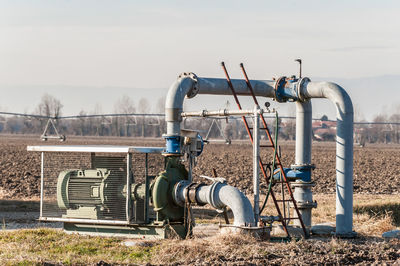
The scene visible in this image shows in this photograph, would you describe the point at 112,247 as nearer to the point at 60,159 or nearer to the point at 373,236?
the point at 60,159

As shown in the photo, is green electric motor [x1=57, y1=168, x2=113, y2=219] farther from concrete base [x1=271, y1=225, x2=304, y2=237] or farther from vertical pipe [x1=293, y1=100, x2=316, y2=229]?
vertical pipe [x1=293, y1=100, x2=316, y2=229]

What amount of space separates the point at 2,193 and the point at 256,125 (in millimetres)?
12863

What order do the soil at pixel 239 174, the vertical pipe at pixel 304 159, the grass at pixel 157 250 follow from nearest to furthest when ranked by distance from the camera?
the grass at pixel 157 250 < the vertical pipe at pixel 304 159 < the soil at pixel 239 174

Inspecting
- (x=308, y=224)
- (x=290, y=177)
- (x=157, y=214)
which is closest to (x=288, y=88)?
(x=290, y=177)

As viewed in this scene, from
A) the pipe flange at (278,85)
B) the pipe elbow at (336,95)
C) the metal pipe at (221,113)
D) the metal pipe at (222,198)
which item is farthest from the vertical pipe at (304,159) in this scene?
the metal pipe at (222,198)

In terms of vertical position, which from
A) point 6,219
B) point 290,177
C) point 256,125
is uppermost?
point 256,125

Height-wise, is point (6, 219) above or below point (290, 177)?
below

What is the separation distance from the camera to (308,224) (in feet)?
47.1

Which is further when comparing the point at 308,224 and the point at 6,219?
the point at 6,219

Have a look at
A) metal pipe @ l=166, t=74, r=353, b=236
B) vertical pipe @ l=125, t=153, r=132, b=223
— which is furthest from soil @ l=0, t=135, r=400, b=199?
vertical pipe @ l=125, t=153, r=132, b=223

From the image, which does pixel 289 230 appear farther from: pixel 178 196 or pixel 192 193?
pixel 178 196

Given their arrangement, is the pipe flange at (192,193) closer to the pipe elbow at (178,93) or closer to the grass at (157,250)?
the grass at (157,250)

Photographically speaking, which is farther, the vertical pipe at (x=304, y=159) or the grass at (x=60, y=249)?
the vertical pipe at (x=304, y=159)

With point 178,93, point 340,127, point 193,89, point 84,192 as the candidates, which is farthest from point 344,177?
point 84,192
